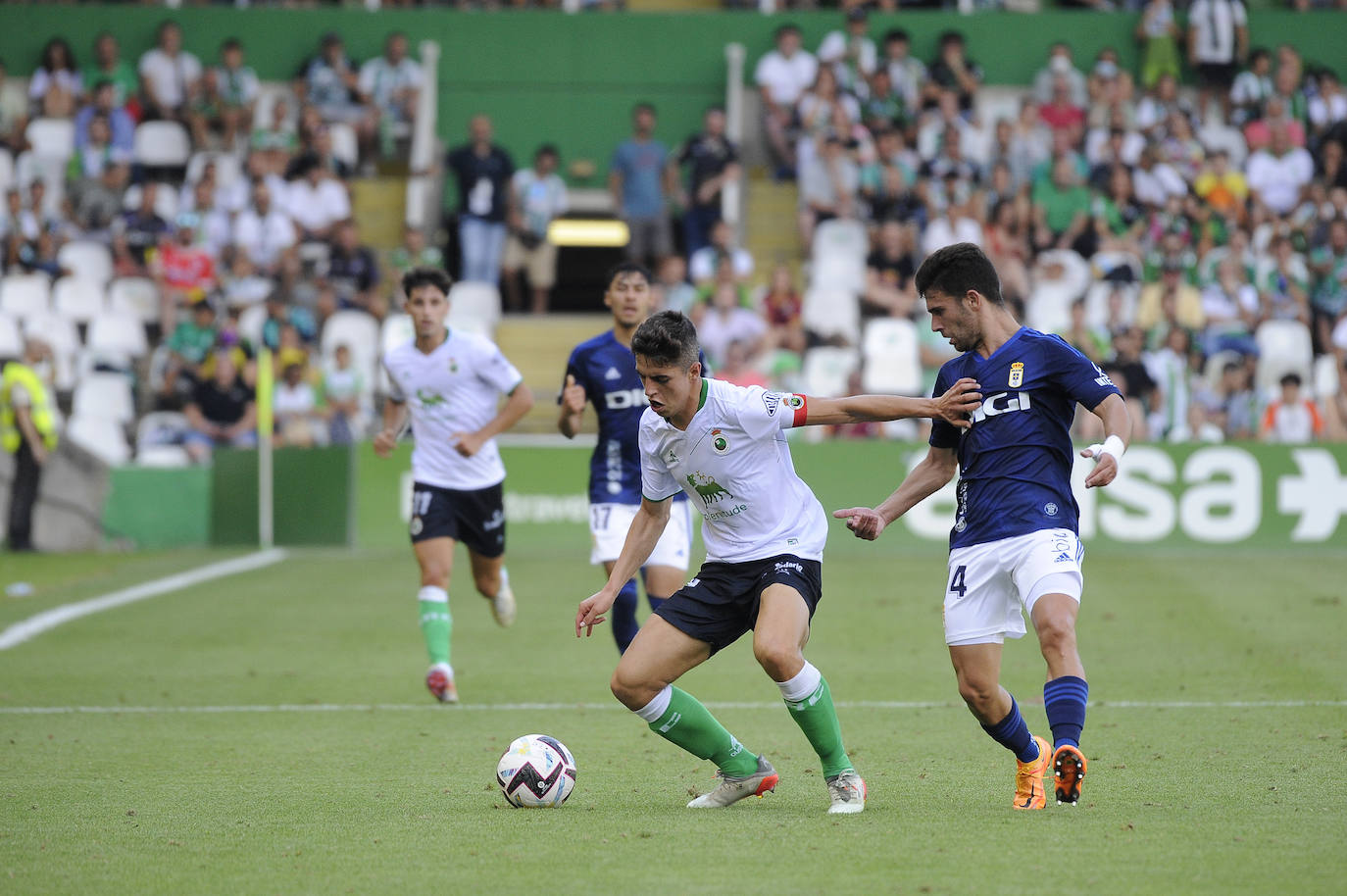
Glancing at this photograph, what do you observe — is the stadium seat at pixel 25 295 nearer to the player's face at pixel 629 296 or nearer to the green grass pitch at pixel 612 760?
the green grass pitch at pixel 612 760

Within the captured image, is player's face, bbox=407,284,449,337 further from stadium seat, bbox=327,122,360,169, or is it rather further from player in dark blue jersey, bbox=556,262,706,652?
stadium seat, bbox=327,122,360,169

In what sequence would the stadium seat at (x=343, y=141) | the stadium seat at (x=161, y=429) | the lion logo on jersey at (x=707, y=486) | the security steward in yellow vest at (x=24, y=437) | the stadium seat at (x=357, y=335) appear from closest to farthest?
the lion logo on jersey at (x=707, y=486)
the security steward in yellow vest at (x=24, y=437)
the stadium seat at (x=161, y=429)
the stadium seat at (x=357, y=335)
the stadium seat at (x=343, y=141)

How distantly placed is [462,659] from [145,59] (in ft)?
52.7

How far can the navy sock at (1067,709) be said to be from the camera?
6.04 meters

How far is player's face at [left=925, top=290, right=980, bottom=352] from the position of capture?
6.44m

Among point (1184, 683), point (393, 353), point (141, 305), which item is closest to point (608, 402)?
point (393, 353)

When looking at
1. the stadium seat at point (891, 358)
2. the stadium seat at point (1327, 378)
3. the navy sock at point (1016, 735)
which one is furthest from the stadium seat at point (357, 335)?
the navy sock at point (1016, 735)

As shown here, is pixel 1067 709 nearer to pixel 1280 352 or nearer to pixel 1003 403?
pixel 1003 403

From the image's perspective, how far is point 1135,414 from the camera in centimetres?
1912

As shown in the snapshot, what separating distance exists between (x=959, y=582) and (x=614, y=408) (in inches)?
137

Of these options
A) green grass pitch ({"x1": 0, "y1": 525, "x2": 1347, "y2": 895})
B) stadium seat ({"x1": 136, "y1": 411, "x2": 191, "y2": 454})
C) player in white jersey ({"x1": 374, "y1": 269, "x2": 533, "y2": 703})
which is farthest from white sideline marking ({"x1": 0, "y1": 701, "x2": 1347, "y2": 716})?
stadium seat ({"x1": 136, "y1": 411, "x2": 191, "y2": 454})

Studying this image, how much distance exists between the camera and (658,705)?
646 centimetres

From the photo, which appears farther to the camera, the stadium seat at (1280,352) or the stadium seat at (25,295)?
the stadium seat at (25,295)

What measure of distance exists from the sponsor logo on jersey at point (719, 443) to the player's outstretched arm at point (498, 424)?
336cm
